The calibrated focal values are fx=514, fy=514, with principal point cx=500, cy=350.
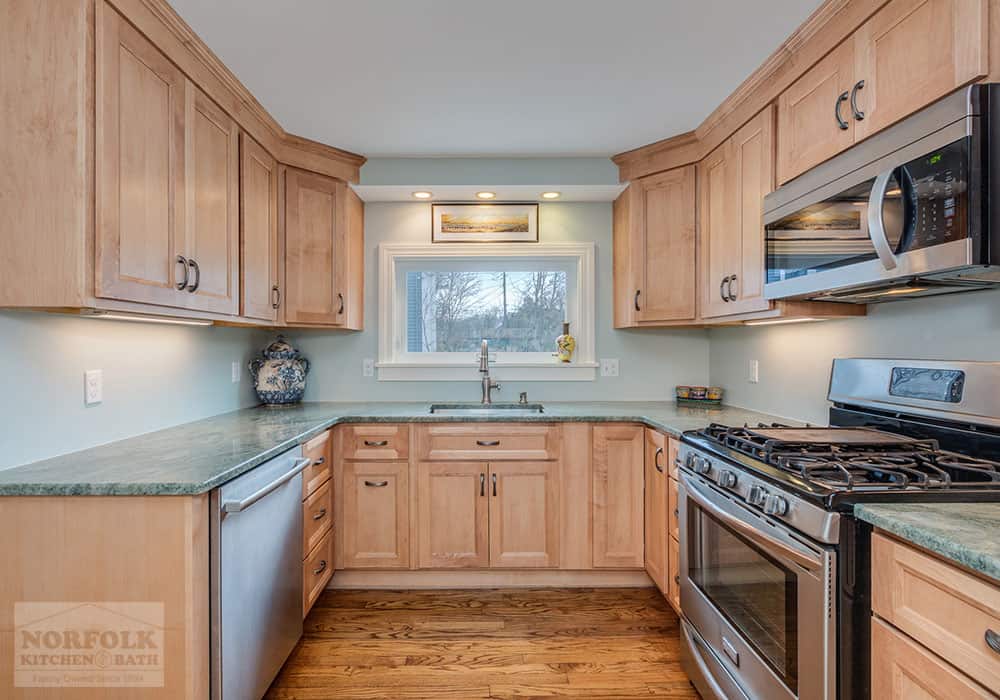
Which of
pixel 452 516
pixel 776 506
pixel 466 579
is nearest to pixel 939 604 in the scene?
pixel 776 506

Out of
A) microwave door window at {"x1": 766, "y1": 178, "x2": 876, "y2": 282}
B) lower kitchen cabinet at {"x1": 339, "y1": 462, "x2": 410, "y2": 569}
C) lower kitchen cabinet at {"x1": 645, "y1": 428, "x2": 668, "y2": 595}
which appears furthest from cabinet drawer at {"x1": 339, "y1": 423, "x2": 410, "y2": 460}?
microwave door window at {"x1": 766, "y1": 178, "x2": 876, "y2": 282}

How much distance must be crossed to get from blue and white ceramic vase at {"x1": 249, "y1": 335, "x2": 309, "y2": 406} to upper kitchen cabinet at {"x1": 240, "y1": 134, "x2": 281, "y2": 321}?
0.38 m

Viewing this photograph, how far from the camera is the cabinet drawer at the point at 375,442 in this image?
2613mm

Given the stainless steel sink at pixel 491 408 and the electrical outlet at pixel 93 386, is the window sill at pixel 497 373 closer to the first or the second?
the stainless steel sink at pixel 491 408

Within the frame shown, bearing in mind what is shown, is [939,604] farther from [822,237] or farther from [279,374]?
[279,374]

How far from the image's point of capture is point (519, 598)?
101 inches

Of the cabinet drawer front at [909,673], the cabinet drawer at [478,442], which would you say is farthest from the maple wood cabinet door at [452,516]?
the cabinet drawer front at [909,673]

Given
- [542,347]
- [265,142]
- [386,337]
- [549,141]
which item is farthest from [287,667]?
[549,141]

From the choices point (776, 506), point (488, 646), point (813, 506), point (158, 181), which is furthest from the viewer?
point (488, 646)

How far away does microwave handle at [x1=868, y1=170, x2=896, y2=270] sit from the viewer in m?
1.32

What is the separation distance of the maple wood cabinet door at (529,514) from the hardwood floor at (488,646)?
20 centimetres

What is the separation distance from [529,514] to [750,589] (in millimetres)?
1263

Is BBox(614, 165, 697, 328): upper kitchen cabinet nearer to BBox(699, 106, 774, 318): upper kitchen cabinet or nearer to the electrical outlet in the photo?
BBox(699, 106, 774, 318): upper kitchen cabinet

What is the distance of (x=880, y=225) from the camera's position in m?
1.34
